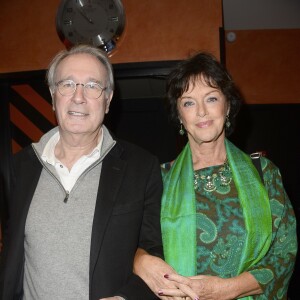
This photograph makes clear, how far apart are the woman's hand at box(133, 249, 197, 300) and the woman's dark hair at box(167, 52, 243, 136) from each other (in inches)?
34.9

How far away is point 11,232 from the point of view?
1555mm

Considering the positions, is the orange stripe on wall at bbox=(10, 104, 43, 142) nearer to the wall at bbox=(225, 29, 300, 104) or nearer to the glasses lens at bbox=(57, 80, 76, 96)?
the wall at bbox=(225, 29, 300, 104)

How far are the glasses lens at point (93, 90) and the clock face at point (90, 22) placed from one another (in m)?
1.82

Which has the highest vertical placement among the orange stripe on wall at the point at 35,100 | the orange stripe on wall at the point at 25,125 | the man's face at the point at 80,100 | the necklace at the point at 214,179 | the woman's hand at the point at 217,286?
the orange stripe on wall at the point at 35,100

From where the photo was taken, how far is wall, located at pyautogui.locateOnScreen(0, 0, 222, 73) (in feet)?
10.4

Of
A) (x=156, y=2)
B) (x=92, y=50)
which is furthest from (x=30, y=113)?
(x=92, y=50)

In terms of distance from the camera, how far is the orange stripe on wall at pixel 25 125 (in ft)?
14.7

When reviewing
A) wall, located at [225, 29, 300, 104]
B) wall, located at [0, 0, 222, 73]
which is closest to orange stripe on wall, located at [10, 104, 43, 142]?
wall, located at [0, 0, 222, 73]

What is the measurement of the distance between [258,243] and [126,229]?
2.12ft

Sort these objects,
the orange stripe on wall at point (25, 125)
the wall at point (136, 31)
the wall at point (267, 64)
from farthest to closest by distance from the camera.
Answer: the wall at point (267, 64)
the orange stripe on wall at point (25, 125)
the wall at point (136, 31)

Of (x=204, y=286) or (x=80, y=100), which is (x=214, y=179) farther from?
(x=80, y=100)

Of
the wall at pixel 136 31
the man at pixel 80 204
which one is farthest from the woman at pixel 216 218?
the wall at pixel 136 31

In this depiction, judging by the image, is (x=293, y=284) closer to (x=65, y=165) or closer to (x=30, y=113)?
(x=65, y=165)

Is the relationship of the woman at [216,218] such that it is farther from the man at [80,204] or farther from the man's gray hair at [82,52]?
the man's gray hair at [82,52]
